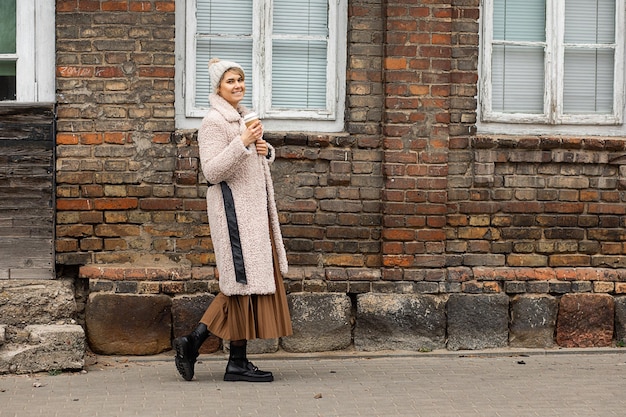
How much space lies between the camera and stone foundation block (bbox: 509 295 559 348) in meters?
8.57

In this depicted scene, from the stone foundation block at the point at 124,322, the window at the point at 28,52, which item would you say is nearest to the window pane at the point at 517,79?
the stone foundation block at the point at 124,322

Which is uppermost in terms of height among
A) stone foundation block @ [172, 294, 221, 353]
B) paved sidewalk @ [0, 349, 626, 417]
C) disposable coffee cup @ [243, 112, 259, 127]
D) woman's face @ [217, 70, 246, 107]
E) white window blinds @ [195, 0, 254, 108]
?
white window blinds @ [195, 0, 254, 108]

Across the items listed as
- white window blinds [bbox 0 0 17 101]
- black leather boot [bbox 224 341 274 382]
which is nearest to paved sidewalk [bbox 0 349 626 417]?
black leather boot [bbox 224 341 274 382]

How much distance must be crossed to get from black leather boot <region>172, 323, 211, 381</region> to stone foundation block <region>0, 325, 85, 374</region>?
0.81 m

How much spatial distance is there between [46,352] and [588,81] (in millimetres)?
4599

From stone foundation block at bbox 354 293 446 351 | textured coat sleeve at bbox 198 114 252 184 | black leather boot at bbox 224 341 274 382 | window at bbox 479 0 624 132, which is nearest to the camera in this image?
textured coat sleeve at bbox 198 114 252 184

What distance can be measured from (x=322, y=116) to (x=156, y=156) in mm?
1291

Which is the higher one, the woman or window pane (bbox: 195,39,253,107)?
window pane (bbox: 195,39,253,107)

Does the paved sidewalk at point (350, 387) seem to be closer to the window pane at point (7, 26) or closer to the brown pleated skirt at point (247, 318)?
the brown pleated skirt at point (247, 318)

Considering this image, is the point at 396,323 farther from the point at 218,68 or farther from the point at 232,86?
the point at 218,68

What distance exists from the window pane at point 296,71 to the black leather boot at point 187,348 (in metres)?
2.09

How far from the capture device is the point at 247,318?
725 cm

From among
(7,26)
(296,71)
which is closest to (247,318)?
(296,71)

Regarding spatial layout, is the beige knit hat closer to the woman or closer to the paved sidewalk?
the woman
